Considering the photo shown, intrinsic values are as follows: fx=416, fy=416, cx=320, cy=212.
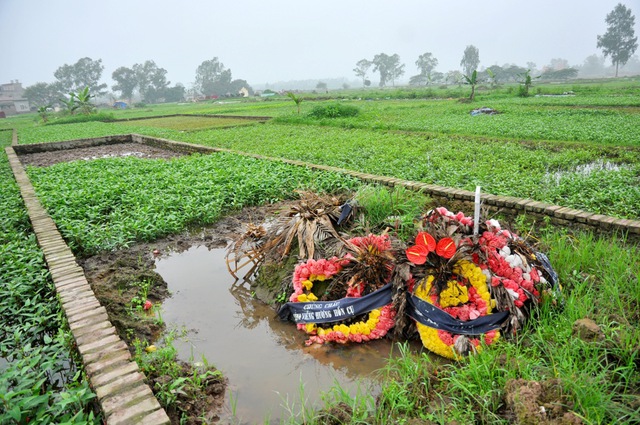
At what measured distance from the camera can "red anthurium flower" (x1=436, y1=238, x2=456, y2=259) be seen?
2992 millimetres

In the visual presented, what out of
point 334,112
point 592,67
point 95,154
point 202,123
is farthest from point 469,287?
point 592,67

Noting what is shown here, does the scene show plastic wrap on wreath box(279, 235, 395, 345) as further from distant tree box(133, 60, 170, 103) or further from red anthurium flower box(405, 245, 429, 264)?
distant tree box(133, 60, 170, 103)

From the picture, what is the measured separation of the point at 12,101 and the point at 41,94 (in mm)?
11938

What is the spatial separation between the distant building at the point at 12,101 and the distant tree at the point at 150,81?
25.2 meters

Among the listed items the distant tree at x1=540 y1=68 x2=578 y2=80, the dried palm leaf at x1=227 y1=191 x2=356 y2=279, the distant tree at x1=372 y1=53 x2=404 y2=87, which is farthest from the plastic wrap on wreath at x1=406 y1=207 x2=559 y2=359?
the distant tree at x1=372 y1=53 x2=404 y2=87

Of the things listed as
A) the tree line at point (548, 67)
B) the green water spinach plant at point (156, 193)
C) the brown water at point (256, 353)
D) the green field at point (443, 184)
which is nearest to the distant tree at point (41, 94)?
the tree line at point (548, 67)

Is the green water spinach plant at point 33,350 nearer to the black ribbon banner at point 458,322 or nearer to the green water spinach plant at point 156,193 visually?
the green water spinach plant at point 156,193

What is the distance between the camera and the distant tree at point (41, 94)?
88.7 metres

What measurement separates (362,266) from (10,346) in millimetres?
2819

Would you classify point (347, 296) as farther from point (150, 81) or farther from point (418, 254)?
point (150, 81)

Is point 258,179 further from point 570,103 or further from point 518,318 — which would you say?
point 570,103

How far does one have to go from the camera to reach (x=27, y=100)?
88.2 meters

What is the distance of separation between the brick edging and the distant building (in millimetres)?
91903

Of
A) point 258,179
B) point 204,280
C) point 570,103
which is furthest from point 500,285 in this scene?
point 570,103
